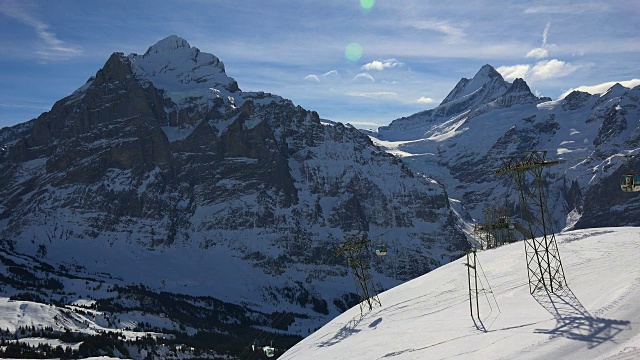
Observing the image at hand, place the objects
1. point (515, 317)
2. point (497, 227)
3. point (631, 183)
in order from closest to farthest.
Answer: point (515, 317)
point (631, 183)
point (497, 227)

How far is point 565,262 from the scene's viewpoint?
45.6 m

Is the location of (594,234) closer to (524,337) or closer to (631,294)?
(631,294)

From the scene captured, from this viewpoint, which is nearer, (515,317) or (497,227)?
(515,317)

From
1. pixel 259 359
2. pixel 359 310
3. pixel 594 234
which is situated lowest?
pixel 259 359

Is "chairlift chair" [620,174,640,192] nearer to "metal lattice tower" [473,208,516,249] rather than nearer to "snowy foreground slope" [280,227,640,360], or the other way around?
"snowy foreground slope" [280,227,640,360]

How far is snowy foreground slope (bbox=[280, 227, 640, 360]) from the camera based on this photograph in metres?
28.6

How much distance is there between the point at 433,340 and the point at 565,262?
15784mm

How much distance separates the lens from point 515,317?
→ 3503cm

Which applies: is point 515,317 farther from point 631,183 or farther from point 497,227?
point 497,227

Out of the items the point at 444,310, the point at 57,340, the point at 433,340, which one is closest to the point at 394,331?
the point at 444,310

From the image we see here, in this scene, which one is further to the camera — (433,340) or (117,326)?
(117,326)

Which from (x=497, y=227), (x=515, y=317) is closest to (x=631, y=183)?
(x=515, y=317)

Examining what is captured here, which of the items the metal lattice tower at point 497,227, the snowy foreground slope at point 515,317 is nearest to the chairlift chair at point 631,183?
the snowy foreground slope at point 515,317

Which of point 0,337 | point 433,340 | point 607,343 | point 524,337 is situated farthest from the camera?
point 0,337
